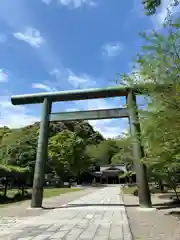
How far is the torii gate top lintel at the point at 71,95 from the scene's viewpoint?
40.4 feet

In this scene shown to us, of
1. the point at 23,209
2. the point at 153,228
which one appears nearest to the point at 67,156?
the point at 23,209

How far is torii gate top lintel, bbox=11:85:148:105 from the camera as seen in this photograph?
12312mm

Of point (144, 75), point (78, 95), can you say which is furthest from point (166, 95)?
point (78, 95)

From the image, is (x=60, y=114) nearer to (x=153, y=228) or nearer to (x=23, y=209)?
(x=23, y=209)

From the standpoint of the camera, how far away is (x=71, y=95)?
1260 cm

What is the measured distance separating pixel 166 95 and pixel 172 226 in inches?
158

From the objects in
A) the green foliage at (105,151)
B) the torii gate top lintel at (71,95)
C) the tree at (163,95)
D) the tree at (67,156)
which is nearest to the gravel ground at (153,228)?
the tree at (163,95)

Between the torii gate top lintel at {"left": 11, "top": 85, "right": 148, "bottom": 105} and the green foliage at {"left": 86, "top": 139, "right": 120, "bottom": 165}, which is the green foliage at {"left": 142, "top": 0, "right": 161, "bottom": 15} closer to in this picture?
the torii gate top lintel at {"left": 11, "top": 85, "right": 148, "bottom": 105}

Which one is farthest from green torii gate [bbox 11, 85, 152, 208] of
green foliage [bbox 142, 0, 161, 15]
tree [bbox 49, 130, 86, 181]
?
tree [bbox 49, 130, 86, 181]

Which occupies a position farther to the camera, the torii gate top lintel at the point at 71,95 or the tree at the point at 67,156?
the tree at the point at 67,156

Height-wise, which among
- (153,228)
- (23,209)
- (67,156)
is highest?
(67,156)

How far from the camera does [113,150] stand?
70.8m

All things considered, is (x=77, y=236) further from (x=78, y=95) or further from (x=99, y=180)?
(x=99, y=180)

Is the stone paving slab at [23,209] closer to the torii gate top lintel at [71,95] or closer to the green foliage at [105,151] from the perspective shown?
the torii gate top lintel at [71,95]
